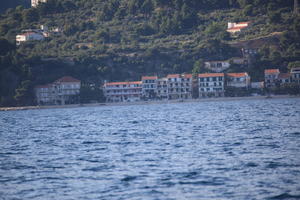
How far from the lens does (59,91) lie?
125m

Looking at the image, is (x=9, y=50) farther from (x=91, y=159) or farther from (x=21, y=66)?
(x=91, y=159)

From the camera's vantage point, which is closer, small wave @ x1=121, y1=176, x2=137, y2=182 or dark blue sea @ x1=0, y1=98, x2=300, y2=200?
dark blue sea @ x1=0, y1=98, x2=300, y2=200

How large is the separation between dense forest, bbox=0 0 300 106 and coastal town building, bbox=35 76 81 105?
2641mm

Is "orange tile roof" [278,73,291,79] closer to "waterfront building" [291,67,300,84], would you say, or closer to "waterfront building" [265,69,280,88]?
"waterfront building" [265,69,280,88]

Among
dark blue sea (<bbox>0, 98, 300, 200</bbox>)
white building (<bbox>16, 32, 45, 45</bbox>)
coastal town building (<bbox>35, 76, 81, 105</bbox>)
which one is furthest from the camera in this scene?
white building (<bbox>16, 32, 45, 45</bbox>)

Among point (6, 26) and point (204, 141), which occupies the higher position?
point (6, 26)

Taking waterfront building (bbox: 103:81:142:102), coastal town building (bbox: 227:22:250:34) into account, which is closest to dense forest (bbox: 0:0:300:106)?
coastal town building (bbox: 227:22:250:34)

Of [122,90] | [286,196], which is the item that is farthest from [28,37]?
[286,196]

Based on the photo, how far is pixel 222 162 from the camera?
79.5 feet

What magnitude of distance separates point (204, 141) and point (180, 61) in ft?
342

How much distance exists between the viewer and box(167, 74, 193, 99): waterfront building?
405ft

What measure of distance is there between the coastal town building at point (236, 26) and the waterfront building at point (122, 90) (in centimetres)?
4692

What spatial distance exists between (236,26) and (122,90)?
53169 mm

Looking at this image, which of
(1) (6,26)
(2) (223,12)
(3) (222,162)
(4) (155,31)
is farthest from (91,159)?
(1) (6,26)
